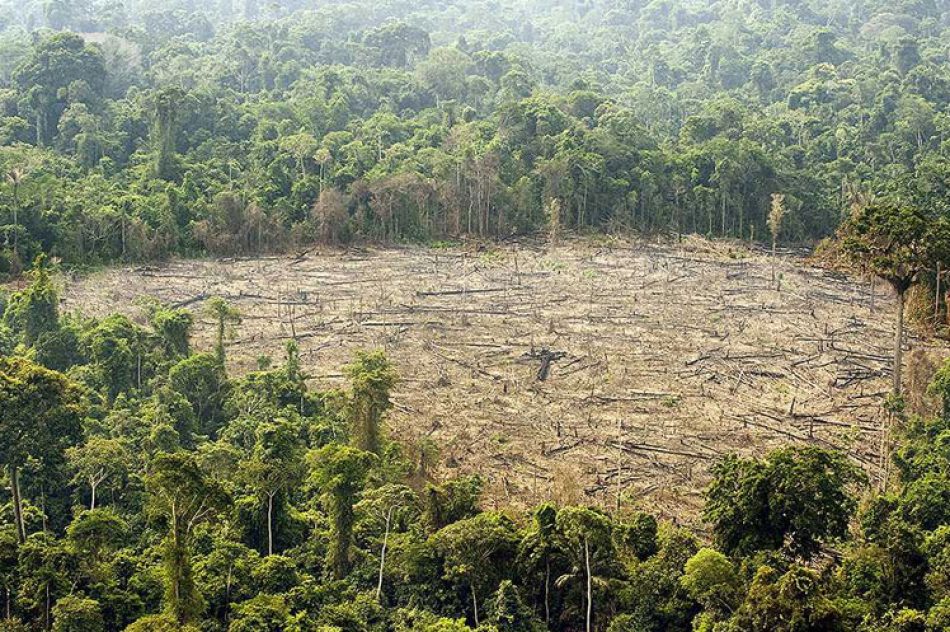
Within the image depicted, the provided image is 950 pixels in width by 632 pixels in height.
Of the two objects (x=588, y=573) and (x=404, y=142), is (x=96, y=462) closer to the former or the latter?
(x=588, y=573)

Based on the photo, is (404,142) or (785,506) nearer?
(785,506)

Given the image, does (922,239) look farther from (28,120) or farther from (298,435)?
(28,120)

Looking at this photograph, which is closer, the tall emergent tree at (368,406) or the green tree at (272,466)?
the green tree at (272,466)

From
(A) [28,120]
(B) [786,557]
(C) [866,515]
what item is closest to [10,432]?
(B) [786,557]

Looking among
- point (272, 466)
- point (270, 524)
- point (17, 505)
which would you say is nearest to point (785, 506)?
point (272, 466)

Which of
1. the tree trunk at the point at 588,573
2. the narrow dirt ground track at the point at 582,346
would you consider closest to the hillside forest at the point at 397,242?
the tree trunk at the point at 588,573

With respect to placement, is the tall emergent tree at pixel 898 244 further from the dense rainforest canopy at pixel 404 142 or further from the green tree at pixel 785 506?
the dense rainforest canopy at pixel 404 142

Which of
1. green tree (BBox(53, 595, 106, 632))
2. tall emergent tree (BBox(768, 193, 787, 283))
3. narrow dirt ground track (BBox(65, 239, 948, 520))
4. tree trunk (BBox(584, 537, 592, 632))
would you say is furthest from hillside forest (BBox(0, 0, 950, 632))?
narrow dirt ground track (BBox(65, 239, 948, 520))
